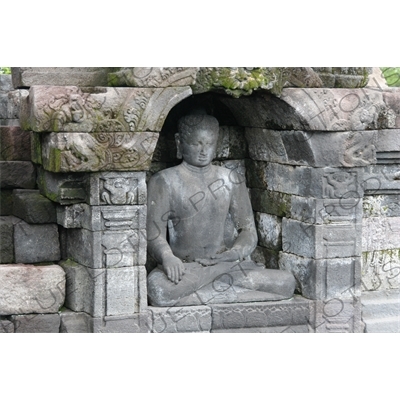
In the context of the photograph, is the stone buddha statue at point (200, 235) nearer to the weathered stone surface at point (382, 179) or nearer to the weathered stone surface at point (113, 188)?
the weathered stone surface at point (113, 188)

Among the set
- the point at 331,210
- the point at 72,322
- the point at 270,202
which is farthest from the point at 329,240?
the point at 72,322

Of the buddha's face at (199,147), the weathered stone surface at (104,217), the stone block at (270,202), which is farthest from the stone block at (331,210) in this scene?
the weathered stone surface at (104,217)

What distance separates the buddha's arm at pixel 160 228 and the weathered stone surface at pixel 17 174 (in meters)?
0.93

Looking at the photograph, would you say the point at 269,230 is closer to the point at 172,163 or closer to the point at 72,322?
the point at 172,163

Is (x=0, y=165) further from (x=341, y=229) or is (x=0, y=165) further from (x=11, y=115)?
(x=341, y=229)

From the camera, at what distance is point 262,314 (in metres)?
8.23

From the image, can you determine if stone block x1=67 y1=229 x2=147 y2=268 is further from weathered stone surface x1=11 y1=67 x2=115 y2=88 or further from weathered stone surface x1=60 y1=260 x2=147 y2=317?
weathered stone surface x1=11 y1=67 x2=115 y2=88

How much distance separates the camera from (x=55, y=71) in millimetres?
7812

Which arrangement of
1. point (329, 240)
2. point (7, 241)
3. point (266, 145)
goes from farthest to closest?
1. point (266, 145)
2. point (329, 240)
3. point (7, 241)

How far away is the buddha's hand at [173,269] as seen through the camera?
8.03m

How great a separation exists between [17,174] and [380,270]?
3156mm

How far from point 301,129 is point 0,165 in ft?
7.74

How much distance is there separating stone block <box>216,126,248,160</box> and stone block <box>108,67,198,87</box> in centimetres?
130

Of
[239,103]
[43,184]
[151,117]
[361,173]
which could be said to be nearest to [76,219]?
[43,184]
